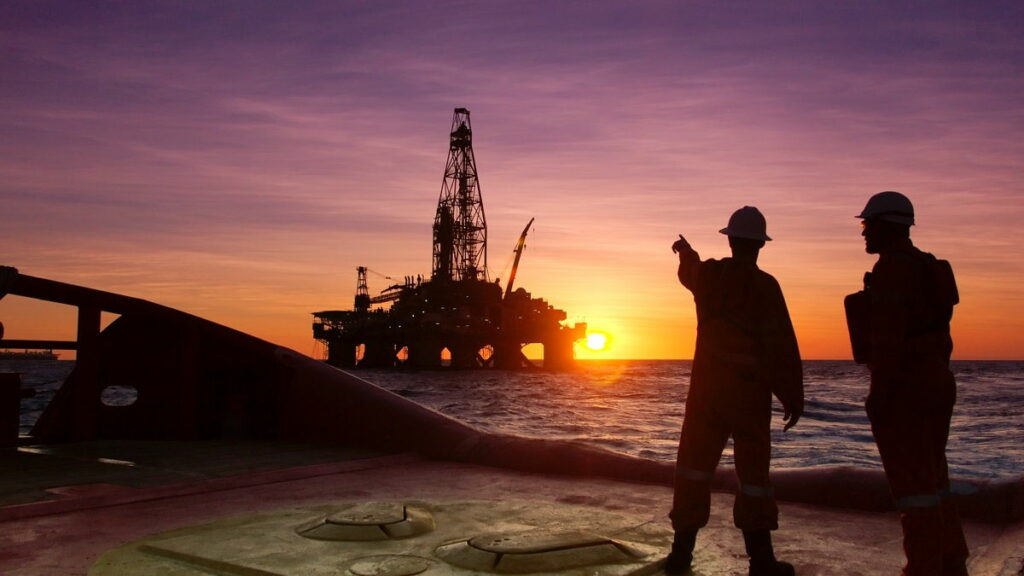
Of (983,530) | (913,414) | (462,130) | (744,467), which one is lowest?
(983,530)

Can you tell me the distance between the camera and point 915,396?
3.35 metres

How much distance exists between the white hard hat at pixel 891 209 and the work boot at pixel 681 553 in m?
1.69

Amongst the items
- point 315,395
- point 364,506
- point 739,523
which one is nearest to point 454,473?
point 364,506

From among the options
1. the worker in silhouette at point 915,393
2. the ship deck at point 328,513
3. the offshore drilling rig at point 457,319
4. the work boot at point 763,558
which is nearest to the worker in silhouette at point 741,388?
the work boot at point 763,558

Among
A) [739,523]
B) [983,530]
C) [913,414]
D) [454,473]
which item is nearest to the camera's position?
[913,414]

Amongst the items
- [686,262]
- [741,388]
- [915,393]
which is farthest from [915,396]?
[686,262]

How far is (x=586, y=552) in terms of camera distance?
4.03 metres

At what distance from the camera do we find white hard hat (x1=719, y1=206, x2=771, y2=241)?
160 inches

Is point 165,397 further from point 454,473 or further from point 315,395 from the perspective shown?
point 454,473

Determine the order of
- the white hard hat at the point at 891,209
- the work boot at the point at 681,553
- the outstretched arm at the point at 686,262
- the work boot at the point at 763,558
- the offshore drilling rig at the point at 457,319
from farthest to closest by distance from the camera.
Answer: the offshore drilling rig at the point at 457,319 → the outstretched arm at the point at 686,262 → the work boot at the point at 681,553 → the work boot at the point at 763,558 → the white hard hat at the point at 891,209

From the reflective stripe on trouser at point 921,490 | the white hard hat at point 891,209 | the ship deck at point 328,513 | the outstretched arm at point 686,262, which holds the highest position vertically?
the white hard hat at point 891,209

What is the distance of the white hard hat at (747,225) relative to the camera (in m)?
4.05

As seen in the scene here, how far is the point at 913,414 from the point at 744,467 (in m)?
0.82

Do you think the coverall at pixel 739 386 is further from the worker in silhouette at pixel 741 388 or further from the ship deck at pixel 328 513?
the ship deck at pixel 328 513
